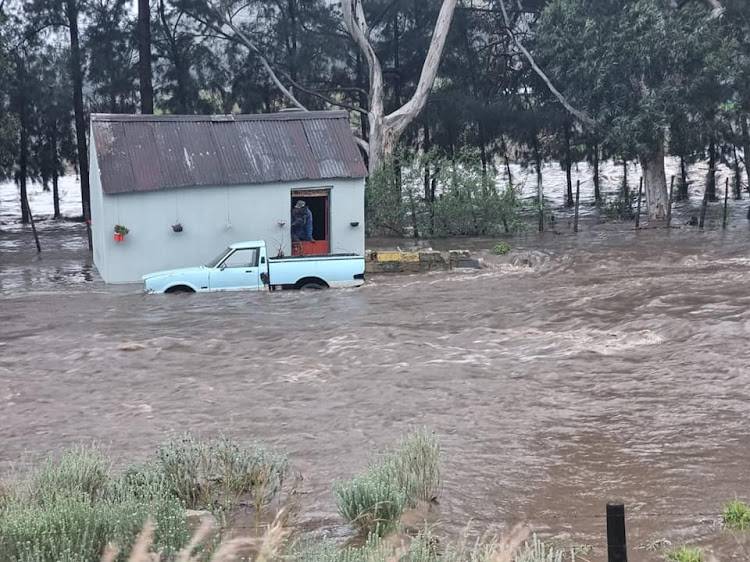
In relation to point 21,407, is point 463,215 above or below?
above

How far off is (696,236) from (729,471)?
67.7ft

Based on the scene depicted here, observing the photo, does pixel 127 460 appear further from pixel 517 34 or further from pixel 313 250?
pixel 517 34

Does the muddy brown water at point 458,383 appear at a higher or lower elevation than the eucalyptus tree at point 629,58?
lower

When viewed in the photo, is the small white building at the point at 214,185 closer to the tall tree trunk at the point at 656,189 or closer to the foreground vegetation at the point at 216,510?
the tall tree trunk at the point at 656,189

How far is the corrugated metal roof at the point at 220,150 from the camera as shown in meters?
22.7

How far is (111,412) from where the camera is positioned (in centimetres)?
1220

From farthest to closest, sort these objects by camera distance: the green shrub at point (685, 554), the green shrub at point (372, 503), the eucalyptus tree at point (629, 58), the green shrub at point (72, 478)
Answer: the eucalyptus tree at point (629, 58)
the green shrub at point (72, 478)
the green shrub at point (372, 503)
the green shrub at point (685, 554)

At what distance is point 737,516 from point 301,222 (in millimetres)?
17061

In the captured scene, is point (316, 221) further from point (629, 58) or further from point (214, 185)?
point (629, 58)

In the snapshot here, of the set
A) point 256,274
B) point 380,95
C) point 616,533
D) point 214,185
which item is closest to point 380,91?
point 380,95

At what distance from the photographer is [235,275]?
19766 mm

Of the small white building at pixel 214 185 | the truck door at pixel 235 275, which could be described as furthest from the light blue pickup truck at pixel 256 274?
the small white building at pixel 214 185

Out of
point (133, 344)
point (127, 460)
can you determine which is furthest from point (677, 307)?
point (127, 460)

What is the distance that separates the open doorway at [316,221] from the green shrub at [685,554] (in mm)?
17265
